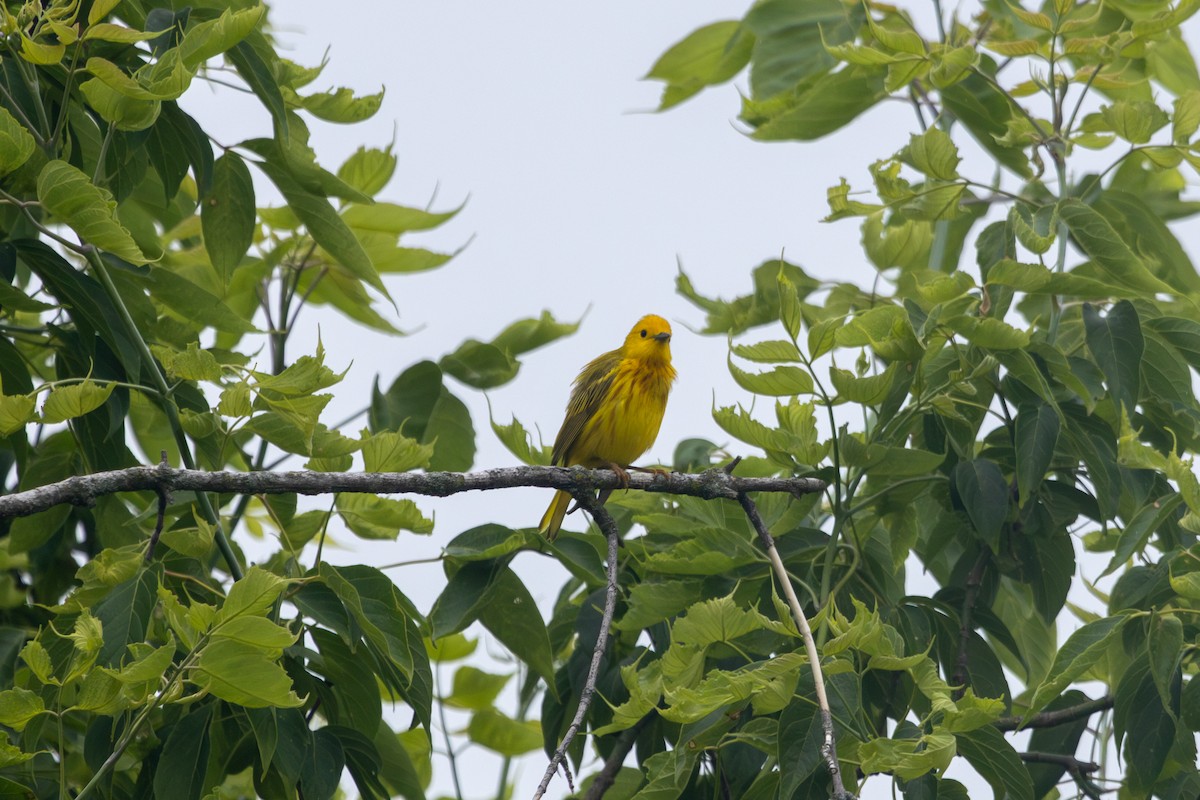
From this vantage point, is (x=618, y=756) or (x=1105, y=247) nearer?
(x=1105, y=247)

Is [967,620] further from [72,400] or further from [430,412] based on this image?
[72,400]

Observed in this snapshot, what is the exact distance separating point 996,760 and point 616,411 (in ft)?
9.51

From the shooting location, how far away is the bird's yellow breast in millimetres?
5477

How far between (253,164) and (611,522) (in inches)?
55.7

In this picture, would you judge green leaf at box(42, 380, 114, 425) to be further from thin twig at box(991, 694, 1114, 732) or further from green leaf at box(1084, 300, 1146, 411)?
thin twig at box(991, 694, 1114, 732)

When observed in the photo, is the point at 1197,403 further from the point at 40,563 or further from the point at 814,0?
the point at 40,563

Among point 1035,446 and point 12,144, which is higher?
point 12,144

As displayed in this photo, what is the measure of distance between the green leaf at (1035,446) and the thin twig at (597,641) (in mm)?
1082

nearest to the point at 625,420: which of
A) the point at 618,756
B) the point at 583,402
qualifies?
the point at 583,402

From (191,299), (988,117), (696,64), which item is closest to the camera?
(191,299)

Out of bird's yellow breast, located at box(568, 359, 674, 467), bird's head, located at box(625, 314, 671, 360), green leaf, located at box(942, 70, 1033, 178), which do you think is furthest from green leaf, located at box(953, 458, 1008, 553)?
bird's head, located at box(625, 314, 671, 360)

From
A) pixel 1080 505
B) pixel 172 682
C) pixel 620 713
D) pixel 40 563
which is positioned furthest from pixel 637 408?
pixel 172 682

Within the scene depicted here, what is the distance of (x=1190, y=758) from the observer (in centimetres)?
318

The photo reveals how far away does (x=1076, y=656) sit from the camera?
2.71 metres
